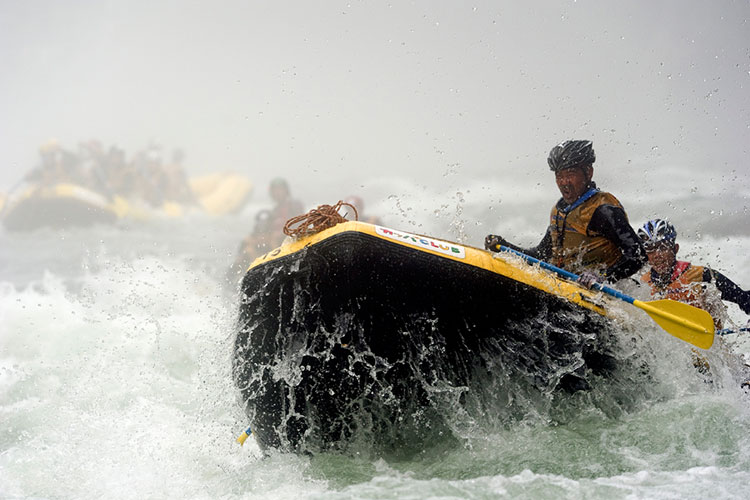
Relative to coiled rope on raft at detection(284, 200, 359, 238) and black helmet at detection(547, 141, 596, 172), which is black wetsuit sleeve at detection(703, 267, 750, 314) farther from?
coiled rope on raft at detection(284, 200, 359, 238)

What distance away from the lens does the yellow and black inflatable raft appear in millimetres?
2715

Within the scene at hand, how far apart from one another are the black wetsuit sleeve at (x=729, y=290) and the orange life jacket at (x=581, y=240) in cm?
84

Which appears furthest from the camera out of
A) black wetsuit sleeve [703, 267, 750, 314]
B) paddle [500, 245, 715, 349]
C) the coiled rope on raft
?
black wetsuit sleeve [703, 267, 750, 314]

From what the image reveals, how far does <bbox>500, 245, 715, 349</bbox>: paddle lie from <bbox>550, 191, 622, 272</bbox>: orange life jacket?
0.49 m

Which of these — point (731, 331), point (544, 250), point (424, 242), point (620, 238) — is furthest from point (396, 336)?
point (731, 331)

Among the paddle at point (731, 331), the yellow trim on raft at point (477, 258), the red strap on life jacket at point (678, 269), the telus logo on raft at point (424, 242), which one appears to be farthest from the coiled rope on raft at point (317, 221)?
the paddle at point (731, 331)

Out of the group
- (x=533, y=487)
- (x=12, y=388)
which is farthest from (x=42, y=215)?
(x=533, y=487)

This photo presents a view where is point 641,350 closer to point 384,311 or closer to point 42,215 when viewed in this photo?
point 384,311

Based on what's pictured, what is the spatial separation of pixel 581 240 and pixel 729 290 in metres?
1.10

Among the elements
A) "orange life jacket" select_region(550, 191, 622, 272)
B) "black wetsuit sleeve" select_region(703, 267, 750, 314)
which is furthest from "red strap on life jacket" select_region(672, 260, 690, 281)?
"orange life jacket" select_region(550, 191, 622, 272)

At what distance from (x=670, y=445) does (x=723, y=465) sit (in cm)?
25

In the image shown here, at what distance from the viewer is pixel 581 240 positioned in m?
3.60

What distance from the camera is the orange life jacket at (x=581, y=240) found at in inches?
137

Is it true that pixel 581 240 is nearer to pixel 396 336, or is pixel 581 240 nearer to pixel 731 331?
pixel 731 331
